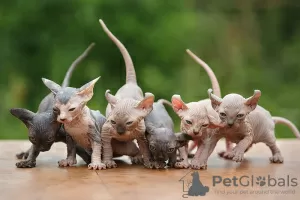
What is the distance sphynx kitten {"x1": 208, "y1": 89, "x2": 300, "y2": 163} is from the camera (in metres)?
2.58

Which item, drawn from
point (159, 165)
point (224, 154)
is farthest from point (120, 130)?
point (224, 154)

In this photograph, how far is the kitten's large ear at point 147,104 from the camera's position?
2.56 metres

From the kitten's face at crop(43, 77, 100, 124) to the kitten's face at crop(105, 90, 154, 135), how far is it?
130mm

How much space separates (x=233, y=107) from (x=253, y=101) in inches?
4.2

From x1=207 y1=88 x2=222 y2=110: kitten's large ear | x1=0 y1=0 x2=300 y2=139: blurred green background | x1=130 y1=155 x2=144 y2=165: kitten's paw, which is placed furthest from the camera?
x1=0 y1=0 x2=300 y2=139: blurred green background

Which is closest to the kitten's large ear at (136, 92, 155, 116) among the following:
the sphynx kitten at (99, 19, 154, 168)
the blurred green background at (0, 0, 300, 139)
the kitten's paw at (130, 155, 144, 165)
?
the sphynx kitten at (99, 19, 154, 168)

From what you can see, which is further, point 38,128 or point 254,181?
point 38,128

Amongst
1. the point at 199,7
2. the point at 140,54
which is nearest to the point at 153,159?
the point at 140,54

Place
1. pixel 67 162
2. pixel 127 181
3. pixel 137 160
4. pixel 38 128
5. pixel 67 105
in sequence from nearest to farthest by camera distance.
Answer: pixel 127 181 → pixel 67 105 → pixel 38 128 → pixel 67 162 → pixel 137 160

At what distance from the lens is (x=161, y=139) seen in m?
2.57

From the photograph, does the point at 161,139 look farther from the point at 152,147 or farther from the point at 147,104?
the point at 147,104

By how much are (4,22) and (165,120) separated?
101 inches

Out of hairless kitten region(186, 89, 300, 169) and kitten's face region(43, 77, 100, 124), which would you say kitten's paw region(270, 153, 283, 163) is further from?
kitten's face region(43, 77, 100, 124)

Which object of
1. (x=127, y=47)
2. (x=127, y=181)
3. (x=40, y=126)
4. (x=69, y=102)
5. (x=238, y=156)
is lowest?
(x=127, y=181)
